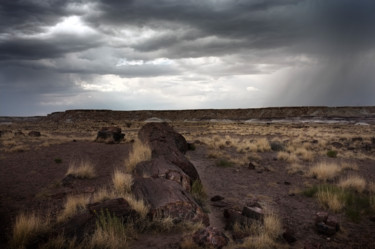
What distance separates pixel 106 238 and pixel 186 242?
144cm

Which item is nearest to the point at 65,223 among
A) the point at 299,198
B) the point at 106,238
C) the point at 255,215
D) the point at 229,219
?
the point at 106,238

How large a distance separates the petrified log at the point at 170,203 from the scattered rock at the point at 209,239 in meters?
0.96

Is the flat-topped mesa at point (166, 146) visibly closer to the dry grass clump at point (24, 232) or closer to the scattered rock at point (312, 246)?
the scattered rock at point (312, 246)

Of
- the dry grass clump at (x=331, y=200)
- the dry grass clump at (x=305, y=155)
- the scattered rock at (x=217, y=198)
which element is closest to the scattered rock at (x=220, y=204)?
the scattered rock at (x=217, y=198)

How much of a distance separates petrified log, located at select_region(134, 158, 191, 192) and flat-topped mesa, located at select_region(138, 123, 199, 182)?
0.69 m

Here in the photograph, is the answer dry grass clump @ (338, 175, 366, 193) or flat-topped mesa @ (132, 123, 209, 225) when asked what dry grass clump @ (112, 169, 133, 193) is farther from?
dry grass clump @ (338, 175, 366, 193)

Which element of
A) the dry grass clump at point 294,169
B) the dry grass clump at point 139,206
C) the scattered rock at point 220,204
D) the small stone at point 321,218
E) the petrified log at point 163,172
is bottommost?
the dry grass clump at point 294,169

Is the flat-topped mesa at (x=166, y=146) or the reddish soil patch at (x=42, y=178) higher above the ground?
the flat-topped mesa at (x=166, y=146)

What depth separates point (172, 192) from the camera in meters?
7.30

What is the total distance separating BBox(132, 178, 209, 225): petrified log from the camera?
267 inches

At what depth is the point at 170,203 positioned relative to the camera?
6859mm

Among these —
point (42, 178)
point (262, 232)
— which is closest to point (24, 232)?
point (262, 232)

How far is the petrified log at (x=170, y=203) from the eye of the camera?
22.2ft

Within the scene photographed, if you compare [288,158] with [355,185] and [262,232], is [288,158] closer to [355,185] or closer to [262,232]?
[355,185]
